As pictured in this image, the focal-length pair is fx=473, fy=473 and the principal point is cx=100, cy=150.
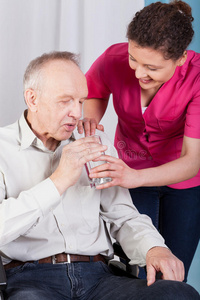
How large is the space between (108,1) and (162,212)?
1531 millimetres

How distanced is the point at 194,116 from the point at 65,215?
2.24 feet

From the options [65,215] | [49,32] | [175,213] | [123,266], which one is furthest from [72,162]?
[49,32]

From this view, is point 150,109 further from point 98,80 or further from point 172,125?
point 98,80

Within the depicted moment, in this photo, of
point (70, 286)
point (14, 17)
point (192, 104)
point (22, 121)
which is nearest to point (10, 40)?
point (14, 17)

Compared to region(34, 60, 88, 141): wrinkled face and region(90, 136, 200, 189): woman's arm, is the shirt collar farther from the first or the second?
region(90, 136, 200, 189): woman's arm

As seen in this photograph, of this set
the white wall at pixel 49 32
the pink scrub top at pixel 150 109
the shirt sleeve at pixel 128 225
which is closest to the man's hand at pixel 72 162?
the shirt sleeve at pixel 128 225

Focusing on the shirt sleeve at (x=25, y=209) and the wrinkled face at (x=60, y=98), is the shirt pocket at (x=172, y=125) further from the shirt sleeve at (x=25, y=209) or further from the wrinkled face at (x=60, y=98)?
the shirt sleeve at (x=25, y=209)

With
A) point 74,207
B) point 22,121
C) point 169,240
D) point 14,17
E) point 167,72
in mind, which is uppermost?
point 14,17

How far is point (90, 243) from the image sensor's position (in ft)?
5.90

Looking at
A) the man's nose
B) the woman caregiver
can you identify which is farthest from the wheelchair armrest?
the man's nose

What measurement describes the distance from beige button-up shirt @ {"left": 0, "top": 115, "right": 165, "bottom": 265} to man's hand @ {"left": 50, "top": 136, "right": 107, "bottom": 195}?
0.11 meters

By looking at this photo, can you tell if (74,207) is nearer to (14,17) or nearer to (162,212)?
(162,212)

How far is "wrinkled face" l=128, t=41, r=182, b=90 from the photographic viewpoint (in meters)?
1.74

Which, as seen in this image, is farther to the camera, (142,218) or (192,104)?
(192,104)
